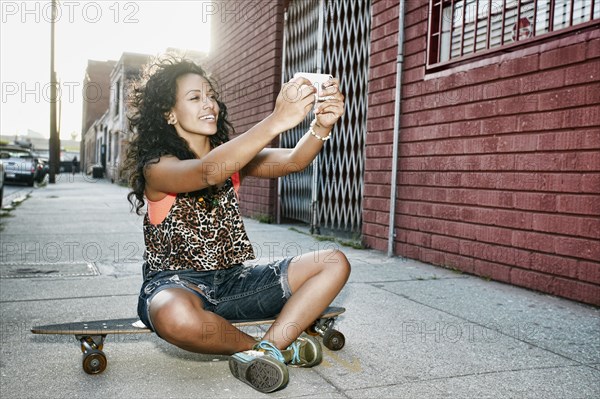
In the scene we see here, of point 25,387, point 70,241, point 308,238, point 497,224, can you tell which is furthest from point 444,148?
point 70,241

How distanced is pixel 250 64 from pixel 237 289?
8323mm

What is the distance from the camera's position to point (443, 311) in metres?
3.88

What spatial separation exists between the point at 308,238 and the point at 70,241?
306 centimetres

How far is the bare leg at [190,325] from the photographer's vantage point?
2.32m

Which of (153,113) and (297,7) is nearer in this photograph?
(153,113)

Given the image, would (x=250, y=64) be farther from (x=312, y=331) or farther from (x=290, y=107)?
(x=290, y=107)

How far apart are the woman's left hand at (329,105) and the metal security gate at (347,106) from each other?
4474 millimetres

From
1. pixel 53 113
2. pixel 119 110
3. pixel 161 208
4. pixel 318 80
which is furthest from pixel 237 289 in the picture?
pixel 119 110

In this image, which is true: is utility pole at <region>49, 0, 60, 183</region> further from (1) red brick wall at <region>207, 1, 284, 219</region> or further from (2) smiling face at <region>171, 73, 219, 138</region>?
(2) smiling face at <region>171, 73, 219, 138</region>

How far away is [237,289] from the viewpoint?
Result: 8.89 ft

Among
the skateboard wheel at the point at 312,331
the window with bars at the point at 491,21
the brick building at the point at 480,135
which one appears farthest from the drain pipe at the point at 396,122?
the skateboard wheel at the point at 312,331

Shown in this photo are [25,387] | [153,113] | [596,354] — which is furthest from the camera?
[596,354]

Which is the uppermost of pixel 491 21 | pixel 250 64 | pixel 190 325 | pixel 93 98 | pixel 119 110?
pixel 93 98

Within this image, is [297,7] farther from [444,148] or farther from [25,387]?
[25,387]
